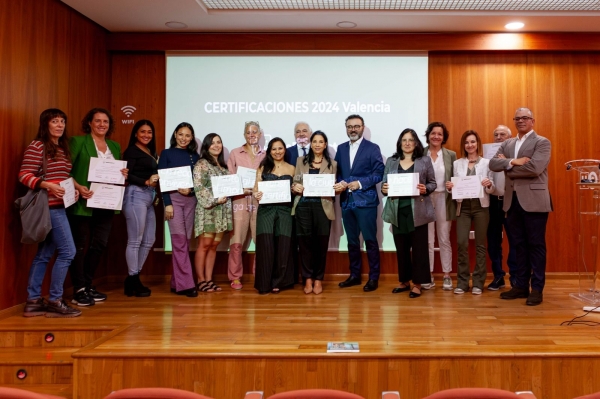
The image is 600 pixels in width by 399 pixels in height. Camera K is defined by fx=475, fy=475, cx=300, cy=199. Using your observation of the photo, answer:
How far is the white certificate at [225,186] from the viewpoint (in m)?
4.72

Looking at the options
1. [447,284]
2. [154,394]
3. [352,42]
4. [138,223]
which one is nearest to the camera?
[154,394]

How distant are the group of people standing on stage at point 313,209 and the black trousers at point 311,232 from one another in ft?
0.03

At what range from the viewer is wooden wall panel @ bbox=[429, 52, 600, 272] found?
5.68 m

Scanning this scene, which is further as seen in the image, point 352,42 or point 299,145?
point 352,42

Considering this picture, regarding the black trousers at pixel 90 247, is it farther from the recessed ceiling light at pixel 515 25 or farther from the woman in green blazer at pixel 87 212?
the recessed ceiling light at pixel 515 25

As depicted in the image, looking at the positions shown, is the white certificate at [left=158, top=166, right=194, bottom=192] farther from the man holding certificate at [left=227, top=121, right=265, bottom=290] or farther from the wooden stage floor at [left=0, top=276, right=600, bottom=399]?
the wooden stage floor at [left=0, top=276, right=600, bottom=399]

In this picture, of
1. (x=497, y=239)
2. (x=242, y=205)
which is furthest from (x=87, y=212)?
(x=497, y=239)

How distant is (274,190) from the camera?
4707mm

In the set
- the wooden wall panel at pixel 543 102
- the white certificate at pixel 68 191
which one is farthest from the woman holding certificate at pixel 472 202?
the white certificate at pixel 68 191

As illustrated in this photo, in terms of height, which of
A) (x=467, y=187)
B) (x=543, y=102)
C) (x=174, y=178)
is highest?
(x=543, y=102)

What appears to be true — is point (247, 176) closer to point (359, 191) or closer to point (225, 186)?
point (225, 186)

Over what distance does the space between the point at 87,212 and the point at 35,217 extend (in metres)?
0.60

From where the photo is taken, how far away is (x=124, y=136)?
19.0 ft

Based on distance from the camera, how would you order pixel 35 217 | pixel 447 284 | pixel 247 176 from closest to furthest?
pixel 35 217 → pixel 447 284 → pixel 247 176
